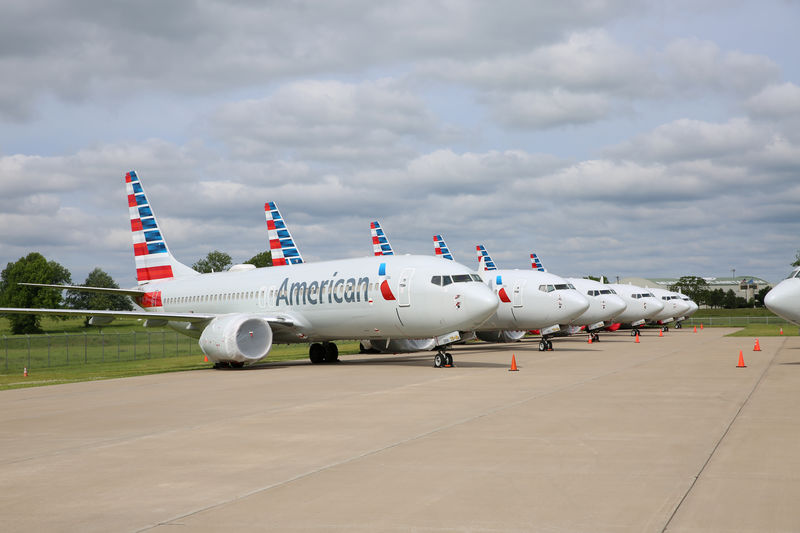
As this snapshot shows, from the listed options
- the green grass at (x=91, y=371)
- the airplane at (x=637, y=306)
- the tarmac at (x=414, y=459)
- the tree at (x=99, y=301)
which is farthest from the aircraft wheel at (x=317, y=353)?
the tree at (x=99, y=301)

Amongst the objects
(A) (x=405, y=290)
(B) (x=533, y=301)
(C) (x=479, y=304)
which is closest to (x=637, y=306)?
(B) (x=533, y=301)

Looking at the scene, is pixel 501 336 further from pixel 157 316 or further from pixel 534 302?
pixel 157 316

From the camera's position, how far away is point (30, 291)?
11100 centimetres

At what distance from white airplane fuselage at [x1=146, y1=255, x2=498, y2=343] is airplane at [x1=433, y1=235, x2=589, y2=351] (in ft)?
33.8

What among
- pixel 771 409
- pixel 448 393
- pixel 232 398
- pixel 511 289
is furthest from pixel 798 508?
pixel 511 289

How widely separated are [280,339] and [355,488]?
23.8 m

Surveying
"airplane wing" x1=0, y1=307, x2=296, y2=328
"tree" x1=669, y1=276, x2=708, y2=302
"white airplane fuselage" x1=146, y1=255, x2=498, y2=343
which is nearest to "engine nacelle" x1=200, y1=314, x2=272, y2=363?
"airplane wing" x1=0, y1=307, x2=296, y2=328

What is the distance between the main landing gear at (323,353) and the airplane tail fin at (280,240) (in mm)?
19288

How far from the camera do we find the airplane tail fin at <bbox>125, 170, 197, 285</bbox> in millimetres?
38438

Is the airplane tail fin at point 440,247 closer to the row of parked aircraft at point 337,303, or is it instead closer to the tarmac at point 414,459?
the row of parked aircraft at point 337,303

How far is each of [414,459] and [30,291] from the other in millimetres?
113777

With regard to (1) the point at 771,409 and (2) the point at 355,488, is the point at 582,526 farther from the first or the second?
(1) the point at 771,409

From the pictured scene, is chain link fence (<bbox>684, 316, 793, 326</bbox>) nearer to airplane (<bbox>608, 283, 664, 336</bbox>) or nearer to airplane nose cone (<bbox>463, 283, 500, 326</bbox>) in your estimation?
airplane (<bbox>608, 283, 664, 336</bbox>)

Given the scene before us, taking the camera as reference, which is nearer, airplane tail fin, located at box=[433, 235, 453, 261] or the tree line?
airplane tail fin, located at box=[433, 235, 453, 261]
